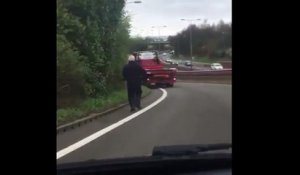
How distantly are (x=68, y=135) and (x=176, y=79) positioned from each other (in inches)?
629

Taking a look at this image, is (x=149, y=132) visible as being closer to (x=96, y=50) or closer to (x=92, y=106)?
(x=92, y=106)

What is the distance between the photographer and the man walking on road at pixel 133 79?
1684cm

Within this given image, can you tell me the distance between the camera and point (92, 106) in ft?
64.0

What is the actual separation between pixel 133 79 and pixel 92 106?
2.31m

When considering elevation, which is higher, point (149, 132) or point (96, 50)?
point (96, 50)

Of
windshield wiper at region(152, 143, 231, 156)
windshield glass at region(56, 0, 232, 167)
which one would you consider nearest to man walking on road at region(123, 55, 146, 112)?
windshield glass at region(56, 0, 232, 167)

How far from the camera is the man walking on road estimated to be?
16.8 m

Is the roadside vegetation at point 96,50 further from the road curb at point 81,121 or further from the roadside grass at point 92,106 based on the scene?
the road curb at point 81,121

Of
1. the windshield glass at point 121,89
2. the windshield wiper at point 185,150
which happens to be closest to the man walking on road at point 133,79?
the windshield glass at point 121,89

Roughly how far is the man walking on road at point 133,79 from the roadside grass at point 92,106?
0.98 m

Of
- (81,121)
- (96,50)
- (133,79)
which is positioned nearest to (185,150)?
(81,121)

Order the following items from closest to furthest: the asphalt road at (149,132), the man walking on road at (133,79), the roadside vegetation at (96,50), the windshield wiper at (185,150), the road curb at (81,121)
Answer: the windshield wiper at (185,150), the asphalt road at (149,132), the road curb at (81,121), the man walking on road at (133,79), the roadside vegetation at (96,50)

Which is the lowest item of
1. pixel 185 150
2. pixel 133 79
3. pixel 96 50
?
pixel 133 79
